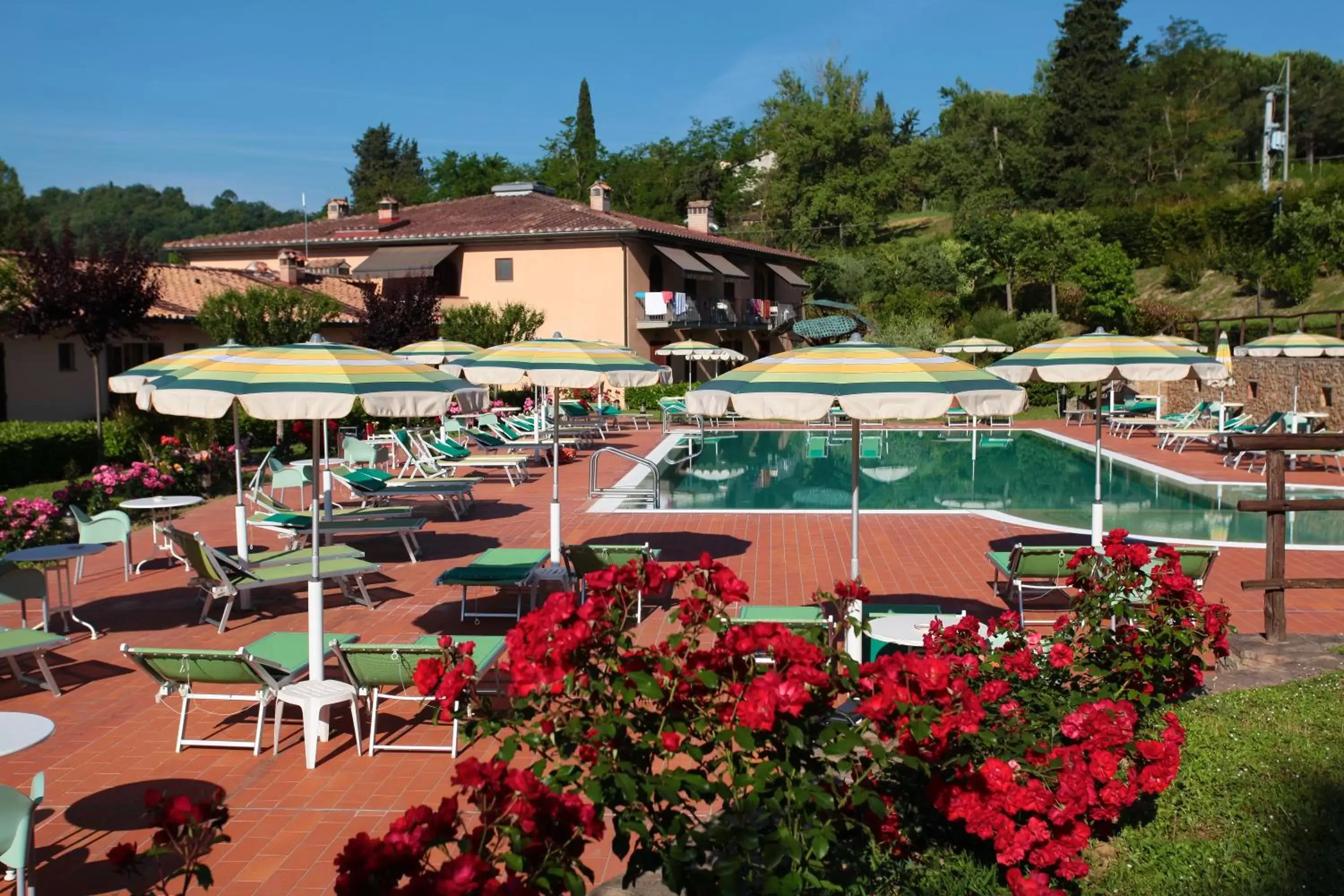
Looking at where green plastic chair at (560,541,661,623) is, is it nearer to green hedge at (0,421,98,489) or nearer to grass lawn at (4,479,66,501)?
grass lawn at (4,479,66,501)

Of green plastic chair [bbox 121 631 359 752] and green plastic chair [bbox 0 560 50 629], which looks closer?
green plastic chair [bbox 121 631 359 752]

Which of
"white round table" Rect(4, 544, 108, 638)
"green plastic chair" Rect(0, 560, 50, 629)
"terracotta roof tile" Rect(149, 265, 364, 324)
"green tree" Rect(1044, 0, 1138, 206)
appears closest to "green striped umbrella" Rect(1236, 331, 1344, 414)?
"white round table" Rect(4, 544, 108, 638)

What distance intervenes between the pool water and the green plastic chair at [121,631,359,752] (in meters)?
9.32

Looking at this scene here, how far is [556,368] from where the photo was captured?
8.87 meters

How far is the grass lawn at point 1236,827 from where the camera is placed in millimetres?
4152

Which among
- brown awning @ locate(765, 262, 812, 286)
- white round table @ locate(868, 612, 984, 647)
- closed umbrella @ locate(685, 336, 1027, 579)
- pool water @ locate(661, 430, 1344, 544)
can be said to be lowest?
pool water @ locate(661, 430, 1344, 544)

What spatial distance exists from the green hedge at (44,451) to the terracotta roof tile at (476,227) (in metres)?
18.8

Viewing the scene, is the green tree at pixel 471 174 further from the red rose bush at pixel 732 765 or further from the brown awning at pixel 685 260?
the red rose bush at pixel 732 765

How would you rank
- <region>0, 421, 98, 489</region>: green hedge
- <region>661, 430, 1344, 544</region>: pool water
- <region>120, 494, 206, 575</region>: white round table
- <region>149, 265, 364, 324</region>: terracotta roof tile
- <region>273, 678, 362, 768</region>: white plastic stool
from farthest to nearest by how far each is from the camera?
<region>149, 265, 364, 324</region>: terracotta roof tile
<region>0, 421, 98, 489</region>: green hedge
<region>661, 430, 1344, 544</region>: pool water
<region>120, 494, 206, 575</region>: white round table
<region>273, 678, 362, 768</region>: white plastic stool

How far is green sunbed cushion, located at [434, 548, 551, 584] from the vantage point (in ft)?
27.6

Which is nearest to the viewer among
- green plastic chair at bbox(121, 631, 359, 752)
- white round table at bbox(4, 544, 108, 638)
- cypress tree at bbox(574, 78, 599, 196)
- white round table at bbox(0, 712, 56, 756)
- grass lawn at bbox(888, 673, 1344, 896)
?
white round table at bbox(0, 712, 56, 756)

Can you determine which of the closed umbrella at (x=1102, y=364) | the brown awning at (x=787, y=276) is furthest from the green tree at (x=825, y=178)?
the closed umbrella at (x=1102, y=364)

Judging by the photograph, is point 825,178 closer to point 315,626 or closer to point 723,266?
point 723,266

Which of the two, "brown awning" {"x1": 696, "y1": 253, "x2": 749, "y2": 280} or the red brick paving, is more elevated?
"brown awning" {"x1": 696, "y1": 253, "x2": 749, "y2": 280}
